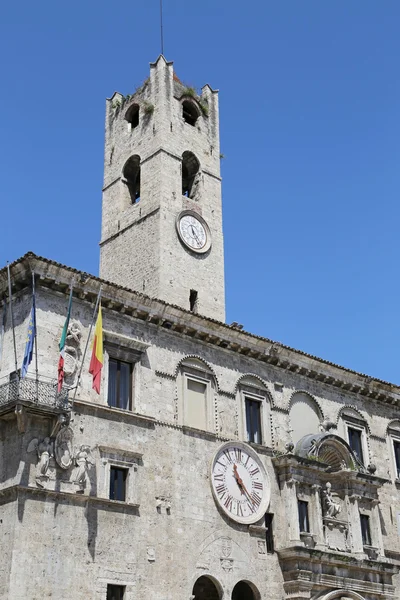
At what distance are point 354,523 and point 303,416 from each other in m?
4.01

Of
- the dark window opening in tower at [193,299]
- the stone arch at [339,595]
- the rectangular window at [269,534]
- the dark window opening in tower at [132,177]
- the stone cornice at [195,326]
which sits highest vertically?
the dark window opening in tower at [132,177]

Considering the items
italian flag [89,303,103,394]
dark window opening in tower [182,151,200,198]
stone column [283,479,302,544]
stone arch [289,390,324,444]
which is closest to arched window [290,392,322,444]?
stone arch [289,390,324,444]

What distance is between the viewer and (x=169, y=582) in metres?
21.3

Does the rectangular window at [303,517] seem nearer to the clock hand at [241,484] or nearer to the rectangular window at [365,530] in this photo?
the clock hand at [241,484]

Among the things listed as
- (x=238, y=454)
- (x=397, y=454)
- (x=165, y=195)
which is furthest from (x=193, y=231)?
(x=397, y=454)

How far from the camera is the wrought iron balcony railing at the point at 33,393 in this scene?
19703 mm

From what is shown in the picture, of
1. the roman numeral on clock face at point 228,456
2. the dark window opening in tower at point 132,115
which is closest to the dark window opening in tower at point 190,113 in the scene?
the dark window opening in tower at point 132,115

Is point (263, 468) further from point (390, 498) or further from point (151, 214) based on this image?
point (151, 214)

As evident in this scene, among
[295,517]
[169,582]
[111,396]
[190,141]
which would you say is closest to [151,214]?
[190,141]

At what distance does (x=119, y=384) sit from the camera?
22719mm

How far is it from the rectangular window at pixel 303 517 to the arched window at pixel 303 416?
2238mm

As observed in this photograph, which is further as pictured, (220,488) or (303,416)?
(303,416)

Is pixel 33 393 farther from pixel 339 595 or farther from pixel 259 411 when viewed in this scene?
pixel 339 595

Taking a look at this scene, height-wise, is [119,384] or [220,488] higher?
[119,384]
